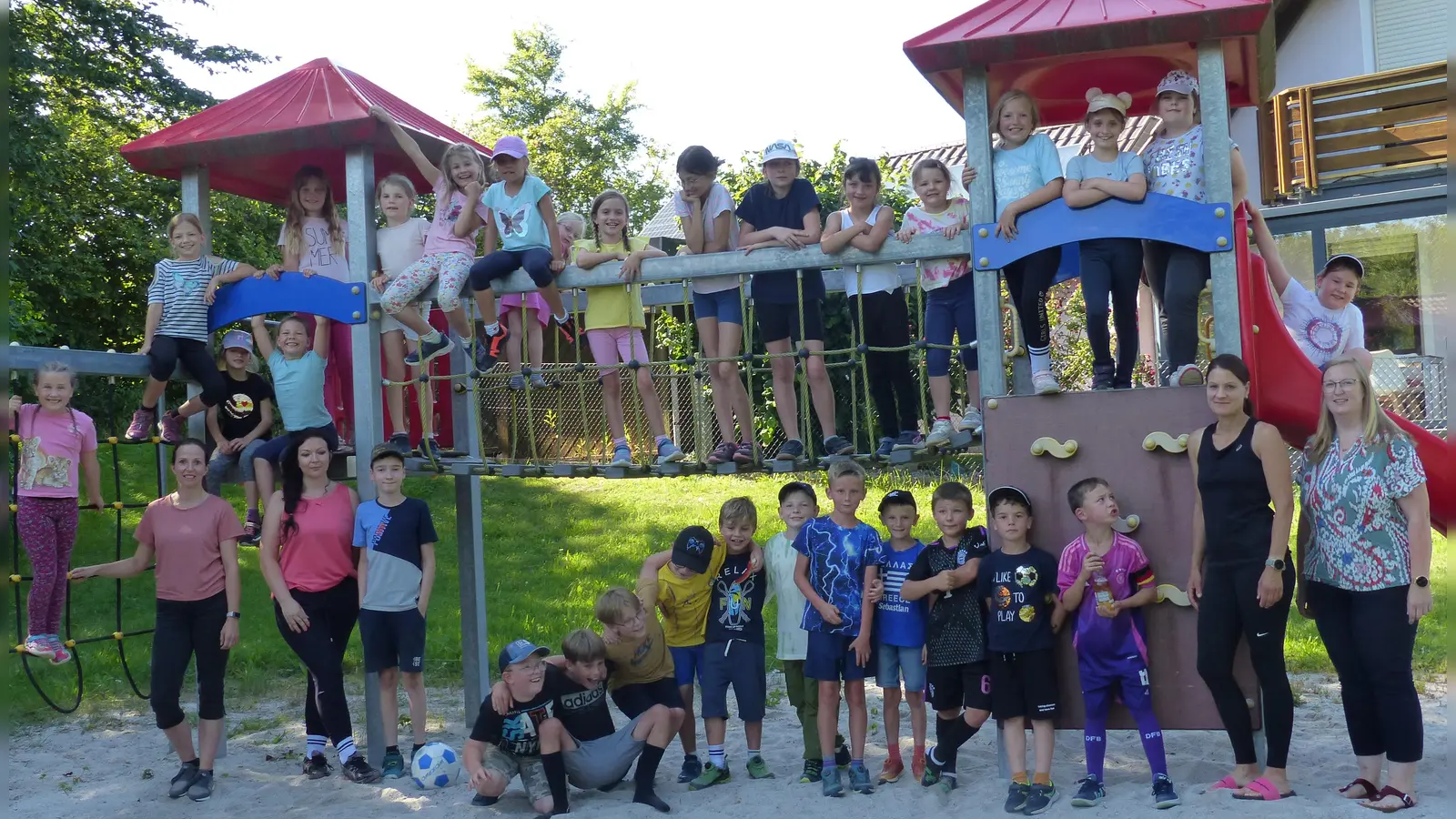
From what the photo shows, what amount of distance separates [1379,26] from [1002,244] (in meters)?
11.7

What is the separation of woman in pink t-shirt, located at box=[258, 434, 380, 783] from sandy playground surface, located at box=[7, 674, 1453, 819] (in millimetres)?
416

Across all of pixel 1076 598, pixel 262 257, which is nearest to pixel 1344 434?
pixel 1076 598

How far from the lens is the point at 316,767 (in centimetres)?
642

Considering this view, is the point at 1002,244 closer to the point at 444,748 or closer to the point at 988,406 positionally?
the point at 988,406

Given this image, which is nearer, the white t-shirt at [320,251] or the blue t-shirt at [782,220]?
the blue t-shirt at [782,220]

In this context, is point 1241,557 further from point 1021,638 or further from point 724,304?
point 724,304

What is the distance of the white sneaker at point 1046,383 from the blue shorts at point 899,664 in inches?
50.3

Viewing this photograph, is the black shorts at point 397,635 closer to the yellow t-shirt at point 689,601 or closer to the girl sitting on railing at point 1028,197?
the yellow t-shirt at point 689,601

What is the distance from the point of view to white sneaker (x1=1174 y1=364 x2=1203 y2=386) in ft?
17.1

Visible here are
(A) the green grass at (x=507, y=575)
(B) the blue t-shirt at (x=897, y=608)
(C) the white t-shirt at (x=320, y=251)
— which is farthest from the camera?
(A) the green grass at (x=507, y=575)

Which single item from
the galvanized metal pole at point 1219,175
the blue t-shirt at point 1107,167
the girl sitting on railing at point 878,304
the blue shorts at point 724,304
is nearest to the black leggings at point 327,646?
the blue shorts at point 724,304

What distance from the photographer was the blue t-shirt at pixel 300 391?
6.73m

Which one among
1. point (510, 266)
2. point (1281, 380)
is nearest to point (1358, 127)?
point (1281, 380)

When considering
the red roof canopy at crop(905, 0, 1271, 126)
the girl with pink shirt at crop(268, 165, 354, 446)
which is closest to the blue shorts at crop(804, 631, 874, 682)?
the red roof canopy at crop(905, 0, 1271, 126)
